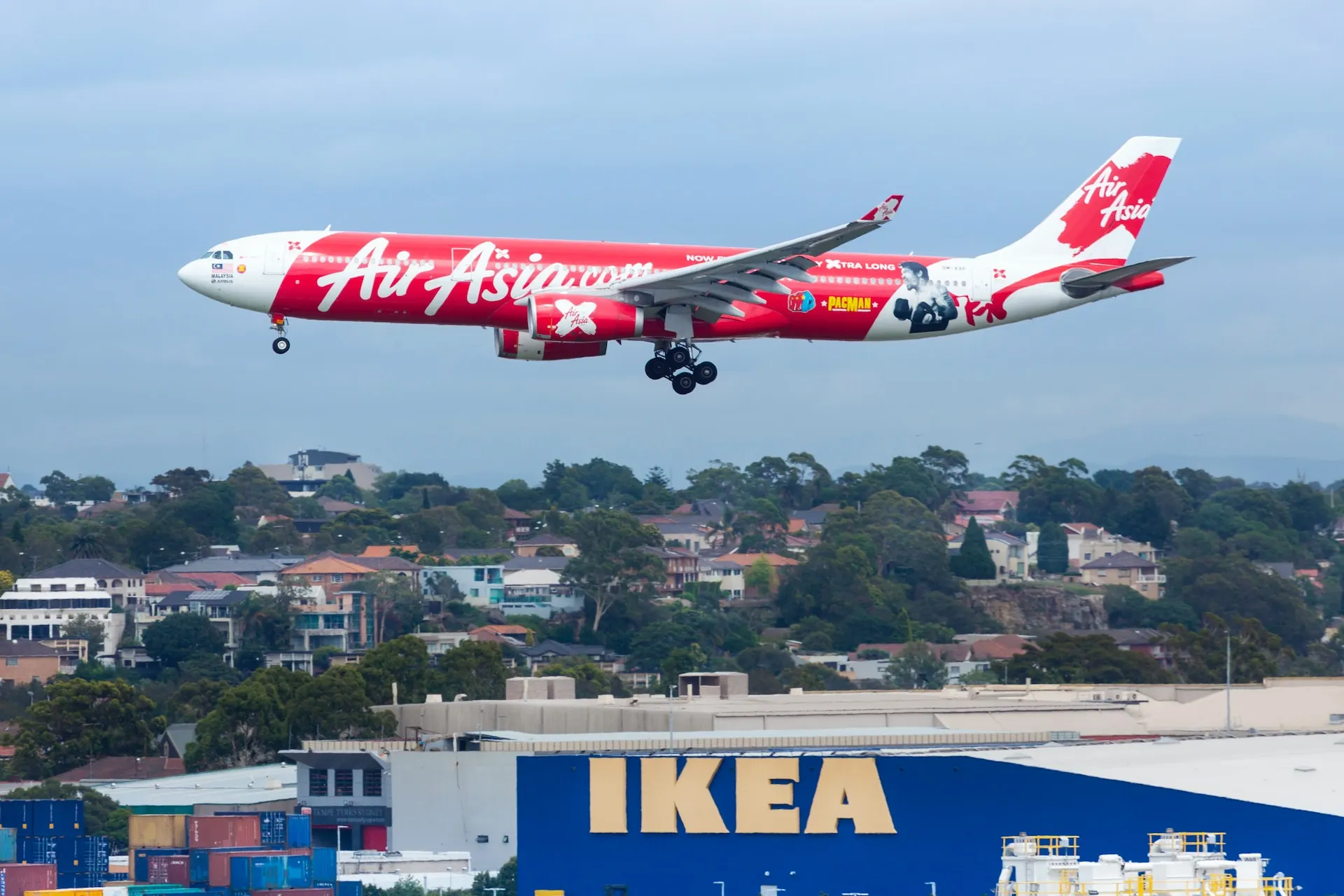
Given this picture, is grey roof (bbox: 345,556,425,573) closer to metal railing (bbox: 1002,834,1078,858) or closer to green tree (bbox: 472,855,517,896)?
green tree (bbox: 472,855,517,896)

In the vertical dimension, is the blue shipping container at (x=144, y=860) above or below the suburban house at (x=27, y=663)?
below

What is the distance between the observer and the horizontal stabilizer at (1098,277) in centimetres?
5753

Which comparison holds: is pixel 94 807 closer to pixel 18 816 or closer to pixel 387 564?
pixel 18 816

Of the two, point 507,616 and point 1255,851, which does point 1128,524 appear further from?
point 1255,851

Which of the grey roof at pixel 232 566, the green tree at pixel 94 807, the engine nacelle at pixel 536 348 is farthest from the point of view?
the grey roof at pixel 232 566

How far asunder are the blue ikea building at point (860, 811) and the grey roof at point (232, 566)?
117m

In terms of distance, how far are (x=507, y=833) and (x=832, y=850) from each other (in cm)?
1605

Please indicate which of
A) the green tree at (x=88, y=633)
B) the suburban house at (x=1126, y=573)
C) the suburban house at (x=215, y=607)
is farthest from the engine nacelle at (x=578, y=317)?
the suburban house at (x=1126, y=573)

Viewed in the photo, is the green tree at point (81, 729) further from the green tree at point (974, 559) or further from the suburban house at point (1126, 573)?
the suburban house at point (1126, 573)

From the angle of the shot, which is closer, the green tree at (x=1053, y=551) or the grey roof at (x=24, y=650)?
the grey roof at (x=24, y=650)

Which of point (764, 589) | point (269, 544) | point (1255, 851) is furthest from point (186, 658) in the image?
point (1255, 851)

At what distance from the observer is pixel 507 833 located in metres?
66.8

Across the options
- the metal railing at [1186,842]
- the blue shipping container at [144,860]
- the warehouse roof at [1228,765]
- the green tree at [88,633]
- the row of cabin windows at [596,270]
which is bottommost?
the blue shipping container at [144,860]

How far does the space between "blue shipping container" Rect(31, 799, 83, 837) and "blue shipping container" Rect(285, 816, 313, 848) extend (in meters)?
5.91
